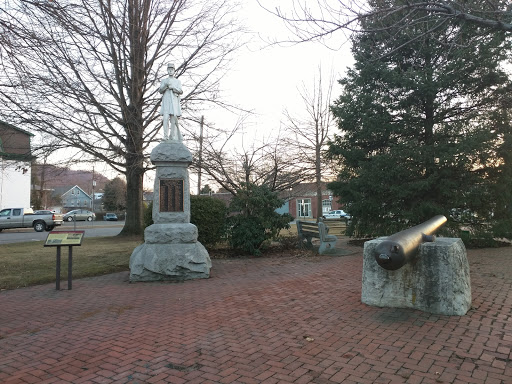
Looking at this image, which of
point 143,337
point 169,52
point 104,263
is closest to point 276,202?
point 104,263

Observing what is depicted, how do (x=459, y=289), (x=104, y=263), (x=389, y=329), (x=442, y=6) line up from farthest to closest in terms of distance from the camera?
(x=104, y=263)
(x=459, y=289)
(x=389, y=329)
(x=442, y=6)

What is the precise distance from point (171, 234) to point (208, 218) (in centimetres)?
303

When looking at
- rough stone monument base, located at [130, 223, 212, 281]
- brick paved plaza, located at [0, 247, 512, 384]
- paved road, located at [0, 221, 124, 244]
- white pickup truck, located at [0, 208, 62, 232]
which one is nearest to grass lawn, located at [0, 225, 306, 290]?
brick paved plaza, located at [0, 247, 512, 384]

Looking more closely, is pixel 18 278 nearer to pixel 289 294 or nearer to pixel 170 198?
pixel 170 198

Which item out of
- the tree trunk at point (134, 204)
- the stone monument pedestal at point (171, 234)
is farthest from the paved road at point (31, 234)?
the stone monument pedestal at point (171, 234)

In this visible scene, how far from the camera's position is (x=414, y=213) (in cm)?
1136

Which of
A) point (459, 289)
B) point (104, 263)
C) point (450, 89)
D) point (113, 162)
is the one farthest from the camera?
point (113, 162)

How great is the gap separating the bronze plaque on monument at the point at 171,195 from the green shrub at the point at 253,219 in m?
3.26

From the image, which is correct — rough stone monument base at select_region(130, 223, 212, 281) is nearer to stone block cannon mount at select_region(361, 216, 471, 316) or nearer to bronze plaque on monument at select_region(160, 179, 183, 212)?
bronze plaque on monument at select_region(160, 179, 183, 212)

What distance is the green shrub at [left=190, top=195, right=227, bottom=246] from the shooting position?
35.3 ft

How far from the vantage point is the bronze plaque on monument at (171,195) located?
8188 millimetres

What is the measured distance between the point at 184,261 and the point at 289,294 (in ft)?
8.31

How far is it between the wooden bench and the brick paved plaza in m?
4.39

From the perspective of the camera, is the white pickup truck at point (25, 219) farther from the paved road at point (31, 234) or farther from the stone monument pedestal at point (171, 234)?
the stone monument pedestal at point (171, 234)
